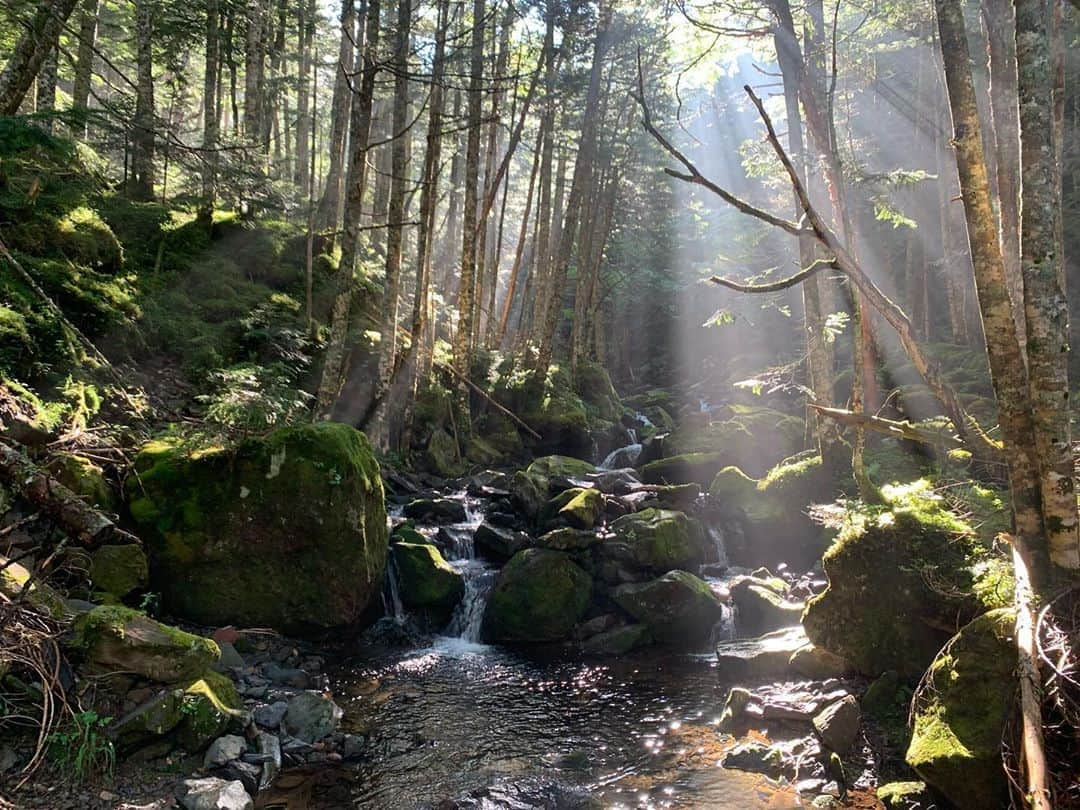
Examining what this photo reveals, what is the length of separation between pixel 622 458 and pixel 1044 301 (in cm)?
1494

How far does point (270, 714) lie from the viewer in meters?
6.29

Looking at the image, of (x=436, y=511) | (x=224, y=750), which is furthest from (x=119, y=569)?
(x=436, y=511)

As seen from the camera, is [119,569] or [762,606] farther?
[762,606]

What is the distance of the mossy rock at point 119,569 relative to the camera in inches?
275

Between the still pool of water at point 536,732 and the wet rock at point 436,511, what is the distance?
317 centimetres

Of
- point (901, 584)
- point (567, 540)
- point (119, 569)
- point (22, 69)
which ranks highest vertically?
point (22, 69)

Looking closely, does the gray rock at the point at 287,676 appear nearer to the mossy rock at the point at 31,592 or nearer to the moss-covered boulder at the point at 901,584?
the mossy rock at the point at 31,592

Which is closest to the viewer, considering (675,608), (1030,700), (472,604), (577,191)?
(1030,700)

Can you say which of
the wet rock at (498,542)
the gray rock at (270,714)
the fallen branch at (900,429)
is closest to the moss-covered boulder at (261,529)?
the gray rock at (270,714)

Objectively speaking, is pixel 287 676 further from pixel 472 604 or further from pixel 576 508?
pixel 576 508

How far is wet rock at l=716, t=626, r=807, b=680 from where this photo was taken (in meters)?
7.97

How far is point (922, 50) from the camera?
26516 millimetres

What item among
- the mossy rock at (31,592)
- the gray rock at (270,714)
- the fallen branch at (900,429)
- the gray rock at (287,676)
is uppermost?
the fallen branch at (900,429)

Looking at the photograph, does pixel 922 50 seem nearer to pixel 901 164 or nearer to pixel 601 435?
pixel 901 164
